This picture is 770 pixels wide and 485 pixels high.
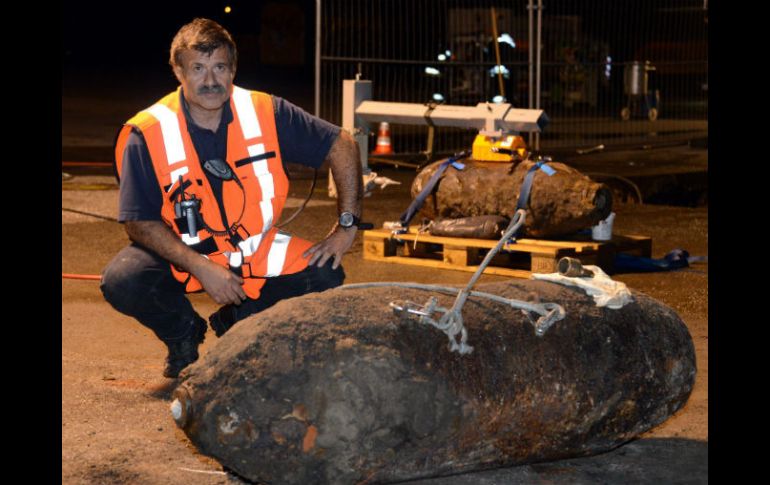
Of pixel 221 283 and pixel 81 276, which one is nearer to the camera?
pixel 221 283

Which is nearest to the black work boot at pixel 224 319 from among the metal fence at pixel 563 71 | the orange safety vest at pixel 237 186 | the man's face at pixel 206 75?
the orange safety vest at pixel 237 186

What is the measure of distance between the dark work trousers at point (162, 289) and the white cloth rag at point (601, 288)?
119cm

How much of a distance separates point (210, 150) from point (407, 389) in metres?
1.84

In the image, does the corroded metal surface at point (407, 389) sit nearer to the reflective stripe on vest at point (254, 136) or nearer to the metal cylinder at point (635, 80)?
the reflective stripe on vest at point (254, 136)

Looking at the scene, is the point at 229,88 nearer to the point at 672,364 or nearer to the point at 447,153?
the point at 672,364

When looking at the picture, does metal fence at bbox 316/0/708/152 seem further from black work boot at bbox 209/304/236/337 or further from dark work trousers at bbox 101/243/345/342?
dark work trousers at bbox 101/243/345/342

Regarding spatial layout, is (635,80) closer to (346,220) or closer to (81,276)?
(81,276)

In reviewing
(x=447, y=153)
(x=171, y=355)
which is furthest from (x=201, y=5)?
(x=171, y=355)

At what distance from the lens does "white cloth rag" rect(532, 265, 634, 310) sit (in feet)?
14.3

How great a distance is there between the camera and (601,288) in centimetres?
440

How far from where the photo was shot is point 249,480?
12.8 ft

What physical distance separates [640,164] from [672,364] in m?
11.5

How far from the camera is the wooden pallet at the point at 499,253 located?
7.92 m

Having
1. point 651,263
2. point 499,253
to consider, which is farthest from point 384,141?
point 651,263
